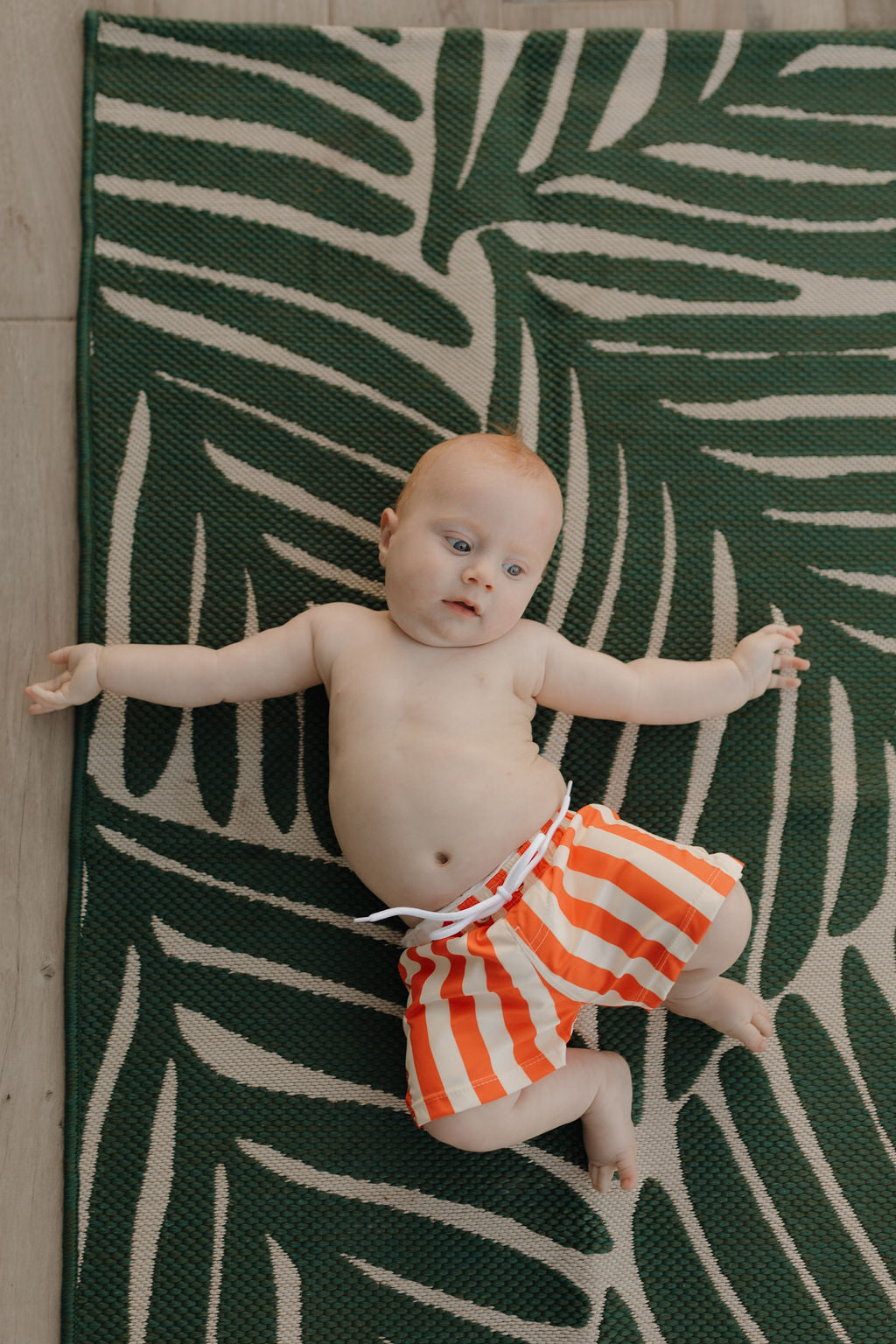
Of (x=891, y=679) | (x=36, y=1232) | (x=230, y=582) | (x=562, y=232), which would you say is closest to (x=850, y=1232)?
(x=891, y=679)

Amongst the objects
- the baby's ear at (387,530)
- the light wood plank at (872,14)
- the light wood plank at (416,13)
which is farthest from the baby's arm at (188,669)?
the light wood plank at (872,14)

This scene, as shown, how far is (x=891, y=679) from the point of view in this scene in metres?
1.18

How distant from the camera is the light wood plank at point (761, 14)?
1257 millimetres

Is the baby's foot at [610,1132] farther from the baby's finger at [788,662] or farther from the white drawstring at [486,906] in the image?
the baby's finger at [788,662]

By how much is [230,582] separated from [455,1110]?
0.64 metres

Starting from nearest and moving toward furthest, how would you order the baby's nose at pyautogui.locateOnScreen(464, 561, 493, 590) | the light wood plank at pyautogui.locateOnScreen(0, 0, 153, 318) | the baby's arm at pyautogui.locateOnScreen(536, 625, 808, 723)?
1. the baby's nose at pyautogui.locateOnScreen(464, 561, 493, 590)
2. the baby's arm at pyautogui.locateOnScreen(536, 625, 808, 723)
3. the light wood plank at pyautogui.locateOnScreen(0, 0, 153, 318)

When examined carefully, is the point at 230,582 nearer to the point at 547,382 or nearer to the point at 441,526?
the point at 441,526

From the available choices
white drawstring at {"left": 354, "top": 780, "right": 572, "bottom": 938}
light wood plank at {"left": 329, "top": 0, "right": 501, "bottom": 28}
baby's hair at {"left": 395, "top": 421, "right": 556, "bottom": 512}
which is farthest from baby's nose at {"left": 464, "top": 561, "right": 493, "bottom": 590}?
light wood plank at {"left": 329, "top": 0, "right": 501, "bottom": 28}

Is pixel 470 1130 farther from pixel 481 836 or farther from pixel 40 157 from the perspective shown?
pixel 40 157

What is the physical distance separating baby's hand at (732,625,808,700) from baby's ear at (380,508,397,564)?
43cm

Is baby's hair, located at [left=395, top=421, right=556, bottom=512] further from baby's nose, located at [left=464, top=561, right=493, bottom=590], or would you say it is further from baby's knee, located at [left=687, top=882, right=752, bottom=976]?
baby's knee, located at [left=687, top=882, right=752, bottom=976]

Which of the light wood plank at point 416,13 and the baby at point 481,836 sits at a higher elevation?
the light wood plank at point 416,13

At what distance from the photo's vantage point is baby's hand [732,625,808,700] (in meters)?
1.12

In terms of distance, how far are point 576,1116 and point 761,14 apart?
1.39 meters
